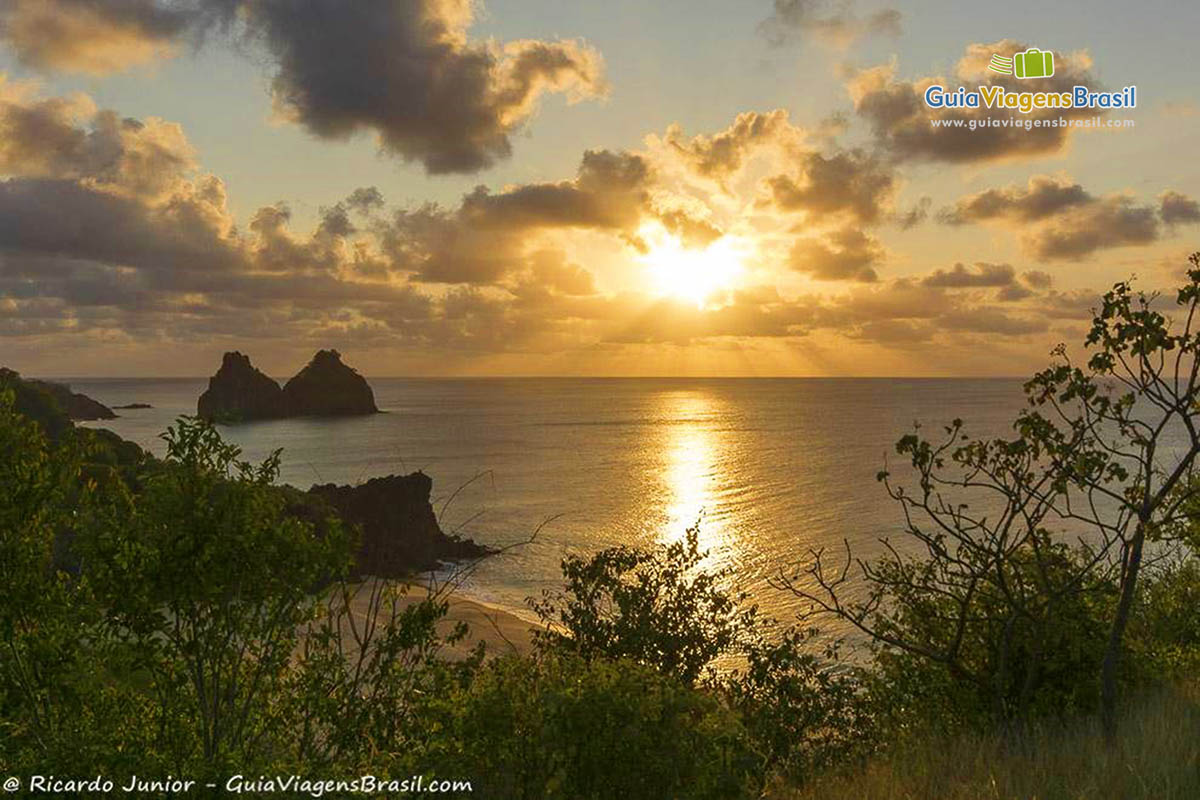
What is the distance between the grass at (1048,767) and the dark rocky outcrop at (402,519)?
2607 inches

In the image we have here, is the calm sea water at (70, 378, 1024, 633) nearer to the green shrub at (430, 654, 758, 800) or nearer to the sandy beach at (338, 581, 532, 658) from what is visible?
the sandy beach at (338, 581, 532, 658)

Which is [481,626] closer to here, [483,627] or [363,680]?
[483,627]

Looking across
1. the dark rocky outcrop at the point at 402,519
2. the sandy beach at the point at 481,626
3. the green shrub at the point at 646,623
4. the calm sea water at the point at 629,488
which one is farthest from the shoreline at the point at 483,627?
the green shrub at the point at 646,623

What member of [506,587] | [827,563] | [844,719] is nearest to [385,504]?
[506,587]

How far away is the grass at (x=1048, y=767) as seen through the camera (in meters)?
8.80

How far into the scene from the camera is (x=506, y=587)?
6875 cm

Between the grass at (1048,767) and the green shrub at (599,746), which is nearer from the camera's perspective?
the green shrub at (599,746)

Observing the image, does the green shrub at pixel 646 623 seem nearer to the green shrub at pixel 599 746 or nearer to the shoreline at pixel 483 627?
the green shrub at pixel 599 746

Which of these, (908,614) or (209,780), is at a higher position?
(209,780)

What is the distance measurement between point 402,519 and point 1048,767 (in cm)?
7136

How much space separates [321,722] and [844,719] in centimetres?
995

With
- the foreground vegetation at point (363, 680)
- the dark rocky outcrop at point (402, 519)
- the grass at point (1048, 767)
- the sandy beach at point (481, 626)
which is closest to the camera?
the foreground vegetation at point (363, 680)

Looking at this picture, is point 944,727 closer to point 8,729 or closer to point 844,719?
point 844,719

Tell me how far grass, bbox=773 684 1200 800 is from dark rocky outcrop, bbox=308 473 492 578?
6623cm
